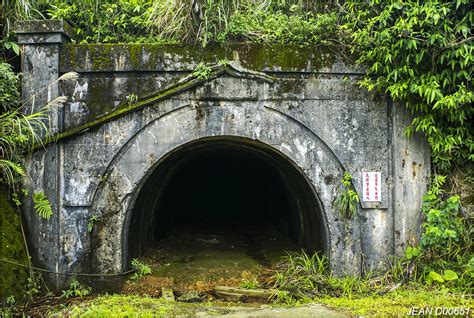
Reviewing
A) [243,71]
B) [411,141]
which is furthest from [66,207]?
[411,141]

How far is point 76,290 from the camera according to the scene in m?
5.74

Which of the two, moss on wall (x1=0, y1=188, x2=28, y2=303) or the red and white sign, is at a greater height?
the red and white sign

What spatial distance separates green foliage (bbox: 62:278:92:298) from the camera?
18.8ft

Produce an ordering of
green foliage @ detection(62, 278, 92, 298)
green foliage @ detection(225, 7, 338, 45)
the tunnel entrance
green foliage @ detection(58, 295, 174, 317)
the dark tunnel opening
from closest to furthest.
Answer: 1. green foliage @ detection(58, 295, 174, 317)
2. green foliage @ detection(62, 278, 92, 298)
3. green foliage @ detection(225, 7, 338, 45)
4. the dark tunnel opening
5. the tunnel entrance

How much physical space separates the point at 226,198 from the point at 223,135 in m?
8.10

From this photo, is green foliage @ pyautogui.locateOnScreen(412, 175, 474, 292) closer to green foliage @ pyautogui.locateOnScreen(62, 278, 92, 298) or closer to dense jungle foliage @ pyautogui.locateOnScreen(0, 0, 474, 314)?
dense jungle foliage @ pyautogui.locateOnScreen(0, 0, 474, 314)

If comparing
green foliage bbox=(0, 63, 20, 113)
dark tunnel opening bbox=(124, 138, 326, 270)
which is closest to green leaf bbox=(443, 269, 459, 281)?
dark tunnel opening bbox=(124, 138, 326, 270)

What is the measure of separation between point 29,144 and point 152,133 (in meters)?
1.63

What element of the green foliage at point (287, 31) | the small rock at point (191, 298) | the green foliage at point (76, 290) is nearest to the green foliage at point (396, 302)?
the small rock at point (191, 298)

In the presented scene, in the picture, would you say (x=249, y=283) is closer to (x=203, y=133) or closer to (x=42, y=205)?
(x=203, y=133)

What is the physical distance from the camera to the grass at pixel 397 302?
16.8 feet

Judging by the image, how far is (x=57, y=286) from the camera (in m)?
5.81

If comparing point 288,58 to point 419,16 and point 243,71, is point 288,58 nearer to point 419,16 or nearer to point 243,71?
point 243,71

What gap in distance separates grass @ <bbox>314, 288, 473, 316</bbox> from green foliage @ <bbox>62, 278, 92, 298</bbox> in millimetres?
2995
